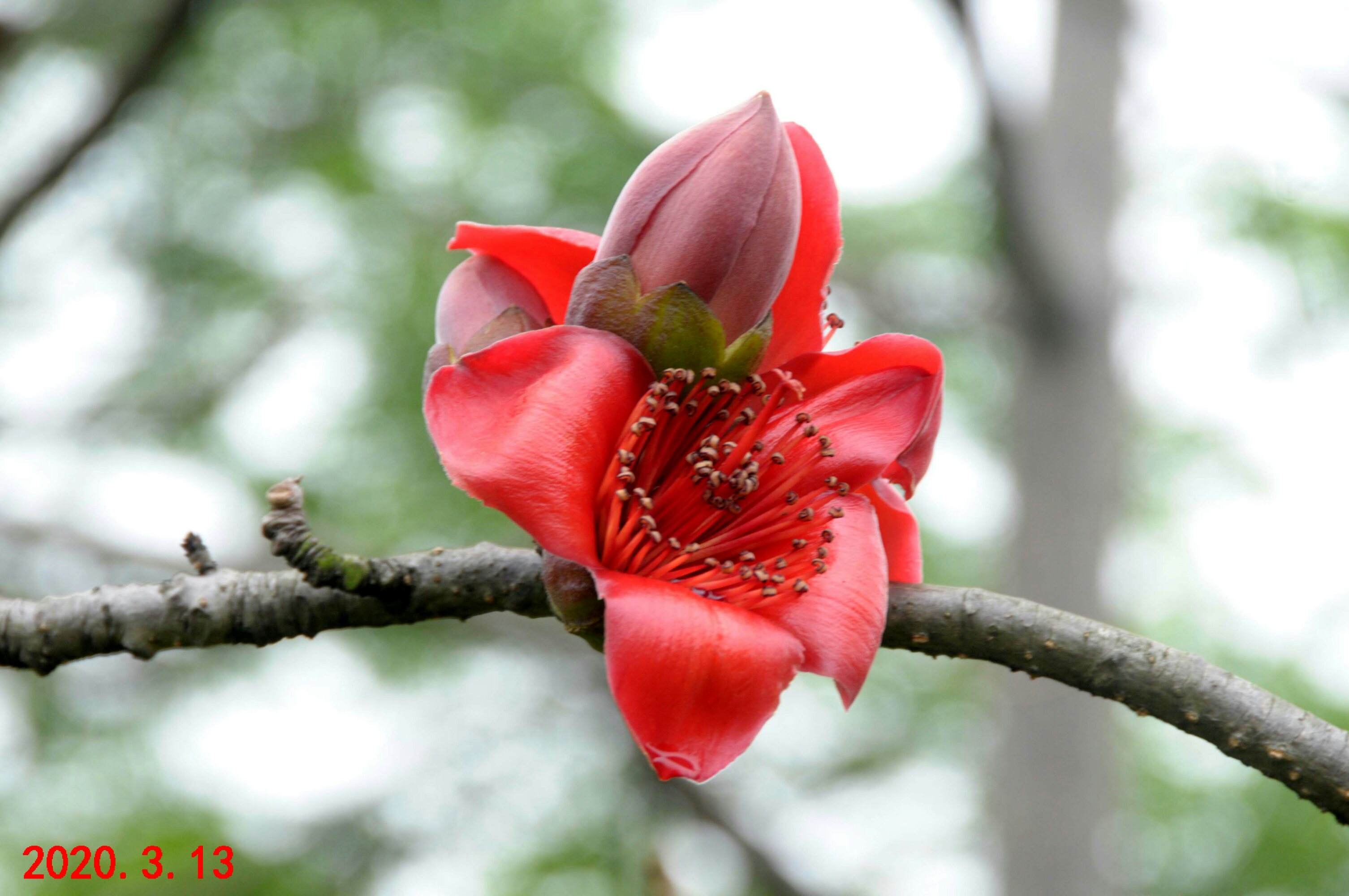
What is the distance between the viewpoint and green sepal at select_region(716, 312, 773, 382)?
88cm

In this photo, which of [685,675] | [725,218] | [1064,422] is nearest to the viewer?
[685,675]

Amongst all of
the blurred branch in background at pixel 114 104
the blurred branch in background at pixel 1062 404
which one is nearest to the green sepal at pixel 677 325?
the blurred branch in background at pixel 114 104

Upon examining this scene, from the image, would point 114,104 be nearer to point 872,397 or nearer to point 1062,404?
point 872,397

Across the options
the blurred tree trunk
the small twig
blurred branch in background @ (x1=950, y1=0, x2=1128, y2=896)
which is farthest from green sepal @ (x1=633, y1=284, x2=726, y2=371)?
the blurred tree trunk

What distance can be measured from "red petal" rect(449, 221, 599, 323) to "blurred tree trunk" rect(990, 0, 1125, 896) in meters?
2.84

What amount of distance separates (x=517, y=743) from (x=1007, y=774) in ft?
5.59

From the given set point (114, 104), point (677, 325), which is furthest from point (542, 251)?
point (114, 104)

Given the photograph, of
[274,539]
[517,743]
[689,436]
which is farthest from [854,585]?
[517,743]

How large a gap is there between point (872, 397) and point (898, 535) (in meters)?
0.13

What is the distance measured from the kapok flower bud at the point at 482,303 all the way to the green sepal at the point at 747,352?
6.8 inches

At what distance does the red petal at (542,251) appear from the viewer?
949 millimetres

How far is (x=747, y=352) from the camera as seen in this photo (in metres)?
0.89

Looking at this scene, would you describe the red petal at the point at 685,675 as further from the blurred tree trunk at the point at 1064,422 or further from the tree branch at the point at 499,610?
the blurred tree trunk at the point at 1064,422

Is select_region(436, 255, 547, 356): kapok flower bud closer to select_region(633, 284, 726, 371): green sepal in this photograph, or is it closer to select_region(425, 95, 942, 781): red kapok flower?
select_region(425, 95, 942, 781): red kapok flower
